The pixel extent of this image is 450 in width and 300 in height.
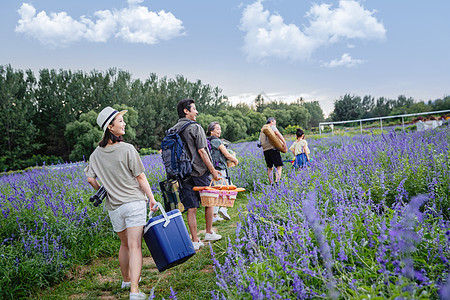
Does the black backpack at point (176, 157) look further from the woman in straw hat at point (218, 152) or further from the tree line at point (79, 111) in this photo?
the tree line at point (79, 111)

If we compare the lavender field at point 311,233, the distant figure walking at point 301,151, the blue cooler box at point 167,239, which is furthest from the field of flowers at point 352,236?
the distant figure walking at point 301,151

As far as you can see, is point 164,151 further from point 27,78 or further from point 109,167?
point 27,78

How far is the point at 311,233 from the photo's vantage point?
106 inches

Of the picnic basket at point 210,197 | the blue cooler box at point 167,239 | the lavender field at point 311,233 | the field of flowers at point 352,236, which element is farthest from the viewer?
the picnic basket at point 210,197

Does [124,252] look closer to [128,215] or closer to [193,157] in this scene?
[128,215]

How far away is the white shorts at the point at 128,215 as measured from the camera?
10.4ft

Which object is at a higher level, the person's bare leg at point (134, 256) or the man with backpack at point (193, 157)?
the man with backpack at point (193, 157)

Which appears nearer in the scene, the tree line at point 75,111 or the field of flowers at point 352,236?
the field of flowers at point 352,236

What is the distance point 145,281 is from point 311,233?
7.08 feet

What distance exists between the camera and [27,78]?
3164 cm

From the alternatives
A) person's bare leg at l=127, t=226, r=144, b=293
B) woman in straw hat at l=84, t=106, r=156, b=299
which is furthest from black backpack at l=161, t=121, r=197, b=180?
person's bare leg at l=127, t=226, r=144, b=293

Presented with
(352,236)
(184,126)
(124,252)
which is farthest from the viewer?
(184,126)

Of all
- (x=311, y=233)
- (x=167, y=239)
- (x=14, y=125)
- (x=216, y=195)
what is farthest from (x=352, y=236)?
(x=14, y=125)

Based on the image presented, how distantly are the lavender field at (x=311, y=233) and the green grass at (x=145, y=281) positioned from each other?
168 mm
